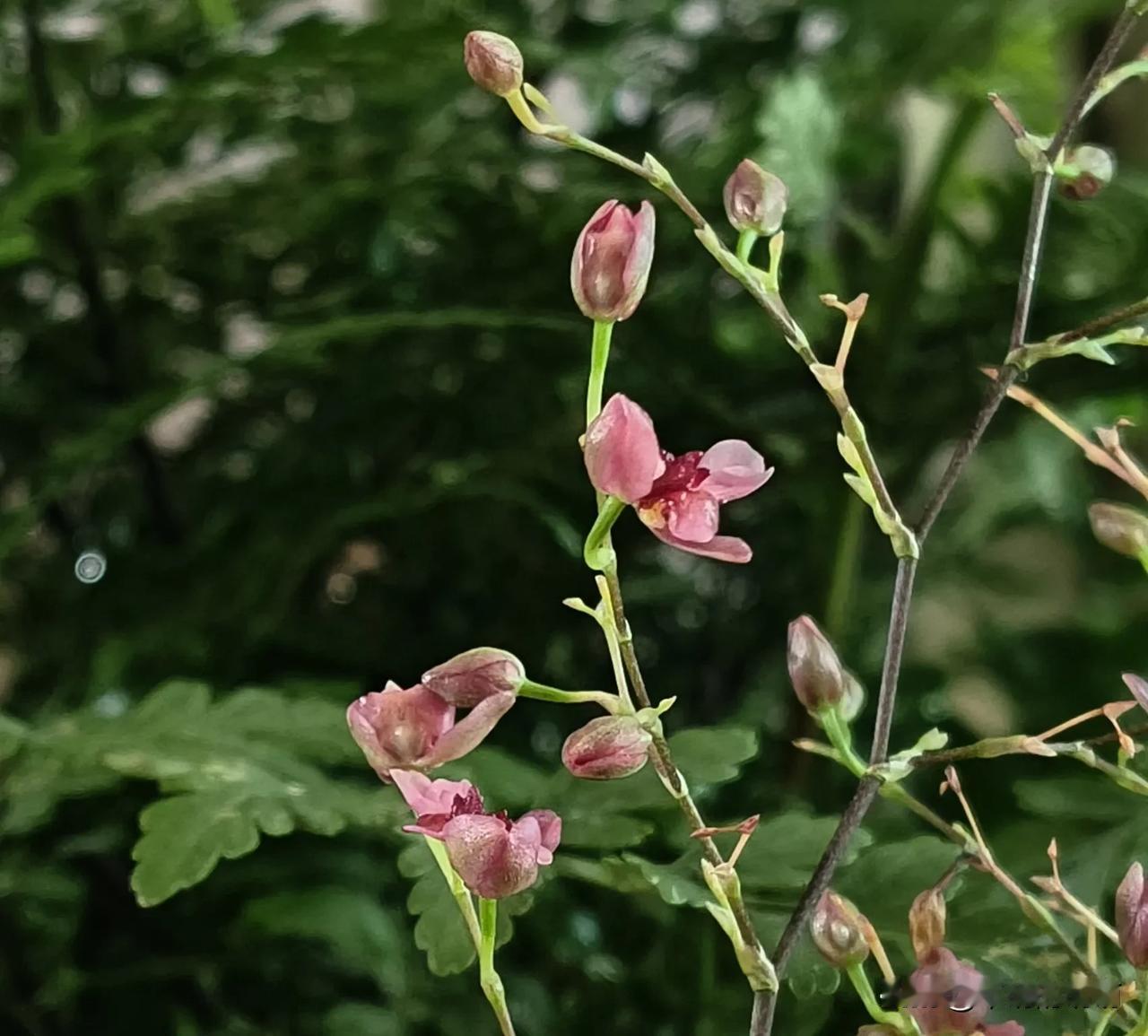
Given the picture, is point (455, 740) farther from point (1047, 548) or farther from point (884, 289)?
point (1047, 548)

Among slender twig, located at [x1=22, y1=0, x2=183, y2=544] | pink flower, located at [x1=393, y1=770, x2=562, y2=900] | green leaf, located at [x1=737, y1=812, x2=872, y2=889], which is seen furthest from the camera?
slender twig, located at [x1=22, y1=0, x2=183, y2=544]

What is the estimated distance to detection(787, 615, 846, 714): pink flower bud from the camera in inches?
8.8

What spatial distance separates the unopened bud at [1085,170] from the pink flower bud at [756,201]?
54mm

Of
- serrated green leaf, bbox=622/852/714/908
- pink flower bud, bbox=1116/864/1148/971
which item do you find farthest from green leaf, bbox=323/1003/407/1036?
pink flower bud, bbox=1116/864/1148/971

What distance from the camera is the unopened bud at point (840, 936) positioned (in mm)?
209

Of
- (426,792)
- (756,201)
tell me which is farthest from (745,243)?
(426,792)

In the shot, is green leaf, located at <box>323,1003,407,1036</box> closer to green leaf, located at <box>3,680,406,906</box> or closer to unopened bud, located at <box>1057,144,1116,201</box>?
green leaf, located at <box>3,680,406,906</box>

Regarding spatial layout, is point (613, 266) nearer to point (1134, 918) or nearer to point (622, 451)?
point (622, 451)

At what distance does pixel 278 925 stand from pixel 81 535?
0.26 m

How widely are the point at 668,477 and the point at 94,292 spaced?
394 mm

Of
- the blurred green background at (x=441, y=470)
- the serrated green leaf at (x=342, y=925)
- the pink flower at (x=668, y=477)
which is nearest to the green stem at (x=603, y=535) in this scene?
the pink flower at (x=668, y=477)

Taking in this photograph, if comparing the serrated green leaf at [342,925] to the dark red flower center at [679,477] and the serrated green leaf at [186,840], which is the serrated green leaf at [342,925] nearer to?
the serrated green leaf at [186,840]

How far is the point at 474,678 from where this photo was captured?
20cm

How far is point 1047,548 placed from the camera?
104cm
